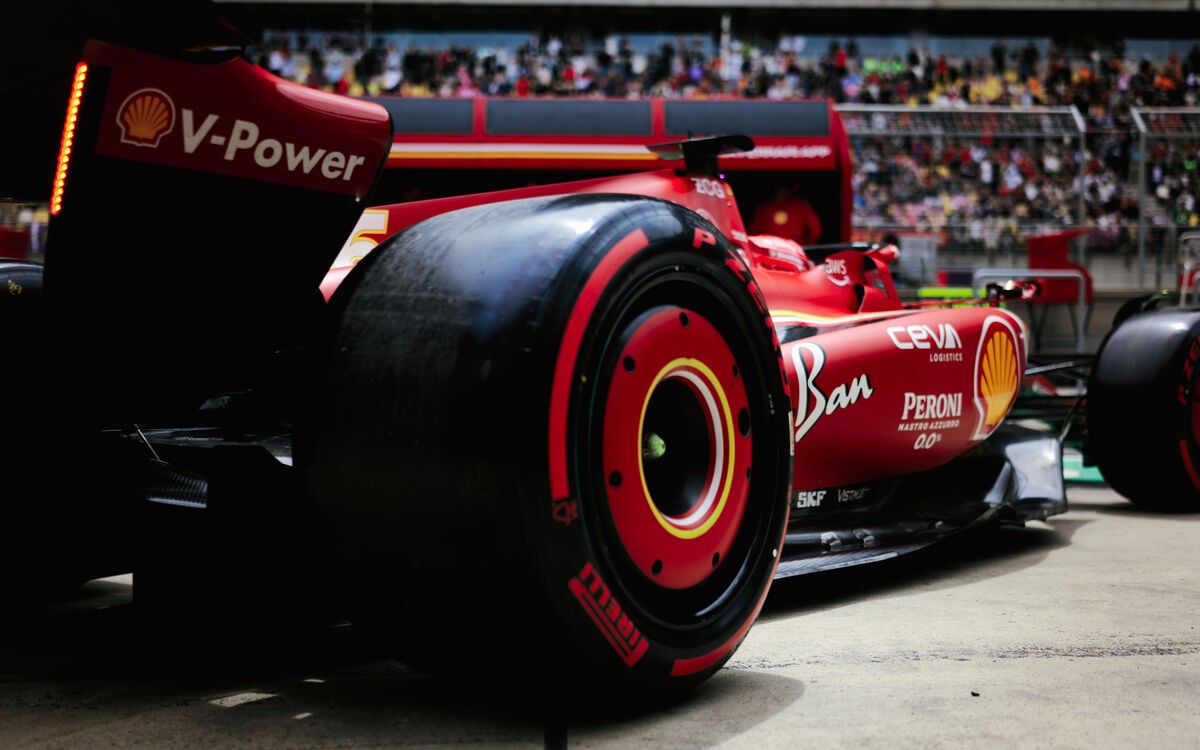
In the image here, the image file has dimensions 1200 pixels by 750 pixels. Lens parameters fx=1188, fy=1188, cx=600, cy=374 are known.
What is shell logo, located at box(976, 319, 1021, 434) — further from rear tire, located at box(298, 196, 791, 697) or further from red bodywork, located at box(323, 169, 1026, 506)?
rear tire, located at box(298, 196, 791, 697)

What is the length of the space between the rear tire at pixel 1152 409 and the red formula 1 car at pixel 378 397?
3.08 meters

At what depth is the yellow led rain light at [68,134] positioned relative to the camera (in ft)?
6.15

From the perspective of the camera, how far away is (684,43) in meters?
25.5

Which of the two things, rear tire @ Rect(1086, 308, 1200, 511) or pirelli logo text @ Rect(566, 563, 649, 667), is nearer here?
pirelli logo text @ Rect(566, 563, 649, 667)

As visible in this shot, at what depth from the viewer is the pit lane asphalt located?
78.6 inches

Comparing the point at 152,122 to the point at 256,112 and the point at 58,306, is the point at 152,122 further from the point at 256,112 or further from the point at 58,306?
the point at 58,306

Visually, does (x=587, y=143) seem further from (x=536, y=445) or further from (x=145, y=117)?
(x=536, y=445)

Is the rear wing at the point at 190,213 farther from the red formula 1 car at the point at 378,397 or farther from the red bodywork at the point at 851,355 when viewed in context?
the red bodywork at the point at 851,355

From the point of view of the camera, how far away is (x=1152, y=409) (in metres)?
4.92

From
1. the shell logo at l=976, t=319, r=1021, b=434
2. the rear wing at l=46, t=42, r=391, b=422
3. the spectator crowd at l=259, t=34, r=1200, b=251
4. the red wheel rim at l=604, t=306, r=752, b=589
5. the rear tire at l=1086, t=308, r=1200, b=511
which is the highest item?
the spectator crowd at l=259, t=34, r=1200, b=251

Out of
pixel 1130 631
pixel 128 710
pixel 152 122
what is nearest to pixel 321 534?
pixel 128 710

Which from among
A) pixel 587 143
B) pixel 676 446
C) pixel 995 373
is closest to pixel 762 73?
pixel 587 143

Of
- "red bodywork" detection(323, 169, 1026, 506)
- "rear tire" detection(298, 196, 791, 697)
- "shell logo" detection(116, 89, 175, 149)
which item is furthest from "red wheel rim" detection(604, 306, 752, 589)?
"red bodywork" detection(323, 169, 1026, 506)

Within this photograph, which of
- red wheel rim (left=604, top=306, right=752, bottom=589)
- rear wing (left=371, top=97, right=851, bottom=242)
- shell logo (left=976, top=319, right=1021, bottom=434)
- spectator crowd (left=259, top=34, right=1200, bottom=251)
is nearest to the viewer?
red wheel rim (left=604, top=306, right=752, bottom=589)
